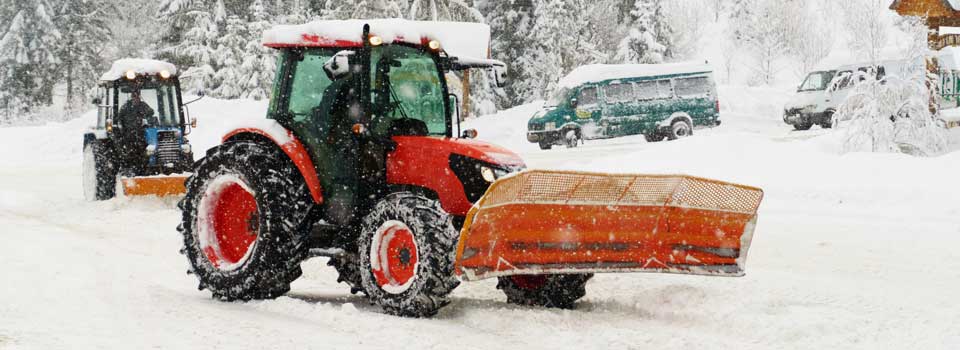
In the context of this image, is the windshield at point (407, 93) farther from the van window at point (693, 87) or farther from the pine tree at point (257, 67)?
the pine tree at point (257, 67)

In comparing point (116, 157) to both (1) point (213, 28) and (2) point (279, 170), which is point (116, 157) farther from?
(1) point (213, 28)

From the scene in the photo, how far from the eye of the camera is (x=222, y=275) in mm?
7914

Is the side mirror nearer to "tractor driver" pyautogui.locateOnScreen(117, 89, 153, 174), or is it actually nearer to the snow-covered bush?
"tractor driver" pyautogui.locateOnScreen(117, 89, 153, 174)

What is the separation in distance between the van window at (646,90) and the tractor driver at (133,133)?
15804mm

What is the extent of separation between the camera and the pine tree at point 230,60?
4256 cm

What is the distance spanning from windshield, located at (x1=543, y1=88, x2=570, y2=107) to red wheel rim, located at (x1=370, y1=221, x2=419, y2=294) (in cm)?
2230

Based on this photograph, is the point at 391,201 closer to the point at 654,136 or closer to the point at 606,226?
the point at 606,226

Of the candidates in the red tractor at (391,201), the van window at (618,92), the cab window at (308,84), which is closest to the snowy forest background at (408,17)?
the van window at (618,92)

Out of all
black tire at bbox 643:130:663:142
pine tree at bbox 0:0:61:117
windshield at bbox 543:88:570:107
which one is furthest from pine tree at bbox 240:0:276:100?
black tire at bbox 643:130:663:142

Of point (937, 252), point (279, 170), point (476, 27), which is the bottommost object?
point (937, 252)

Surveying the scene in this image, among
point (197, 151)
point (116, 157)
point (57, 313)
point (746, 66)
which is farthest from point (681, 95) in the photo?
point (746, 66)

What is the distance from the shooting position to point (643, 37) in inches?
1874

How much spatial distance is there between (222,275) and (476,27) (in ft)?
68.6

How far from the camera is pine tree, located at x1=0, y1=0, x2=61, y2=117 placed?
5253 cm
